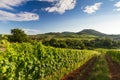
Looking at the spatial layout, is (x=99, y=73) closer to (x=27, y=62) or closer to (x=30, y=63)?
(x=30, y=63)

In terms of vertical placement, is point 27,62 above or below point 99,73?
above

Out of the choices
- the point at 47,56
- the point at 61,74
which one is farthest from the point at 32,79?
the point at 61,74

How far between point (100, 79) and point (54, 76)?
4724 mm

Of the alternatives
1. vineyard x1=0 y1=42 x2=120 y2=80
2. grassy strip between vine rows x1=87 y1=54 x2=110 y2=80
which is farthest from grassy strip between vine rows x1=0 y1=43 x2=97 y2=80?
grassy strip between vine rows x1=87 y1=54 x2=110 y2=80

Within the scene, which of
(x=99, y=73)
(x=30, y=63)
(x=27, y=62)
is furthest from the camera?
(x=99, y=73)

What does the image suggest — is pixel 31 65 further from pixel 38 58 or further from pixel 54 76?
pixel 54 76

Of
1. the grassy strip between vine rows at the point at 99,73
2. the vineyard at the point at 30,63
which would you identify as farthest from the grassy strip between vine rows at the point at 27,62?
the grassy strip between vine rows at the point at 99,73

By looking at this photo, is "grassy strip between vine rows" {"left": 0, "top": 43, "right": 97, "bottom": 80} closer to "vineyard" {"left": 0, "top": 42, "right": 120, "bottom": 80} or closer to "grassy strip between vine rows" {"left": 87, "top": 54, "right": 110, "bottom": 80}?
"vineyard" {"left": 0, "top": 42, "right": 120, "bottom": 80}

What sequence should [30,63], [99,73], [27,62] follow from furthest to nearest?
[99,73]
[30,63]
[27,62]

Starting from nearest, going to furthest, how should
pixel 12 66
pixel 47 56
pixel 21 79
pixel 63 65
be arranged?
pixel 12 66 → pixel 21 79 → pixel 47 56 → pixel 63 65

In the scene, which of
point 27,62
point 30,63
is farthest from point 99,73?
point 27,62

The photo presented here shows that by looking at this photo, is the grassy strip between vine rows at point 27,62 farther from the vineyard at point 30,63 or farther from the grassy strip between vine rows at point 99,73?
the grassy strip between vine rows at point 99,73

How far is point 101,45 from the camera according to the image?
163 m

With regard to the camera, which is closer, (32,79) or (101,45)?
(32,79)
